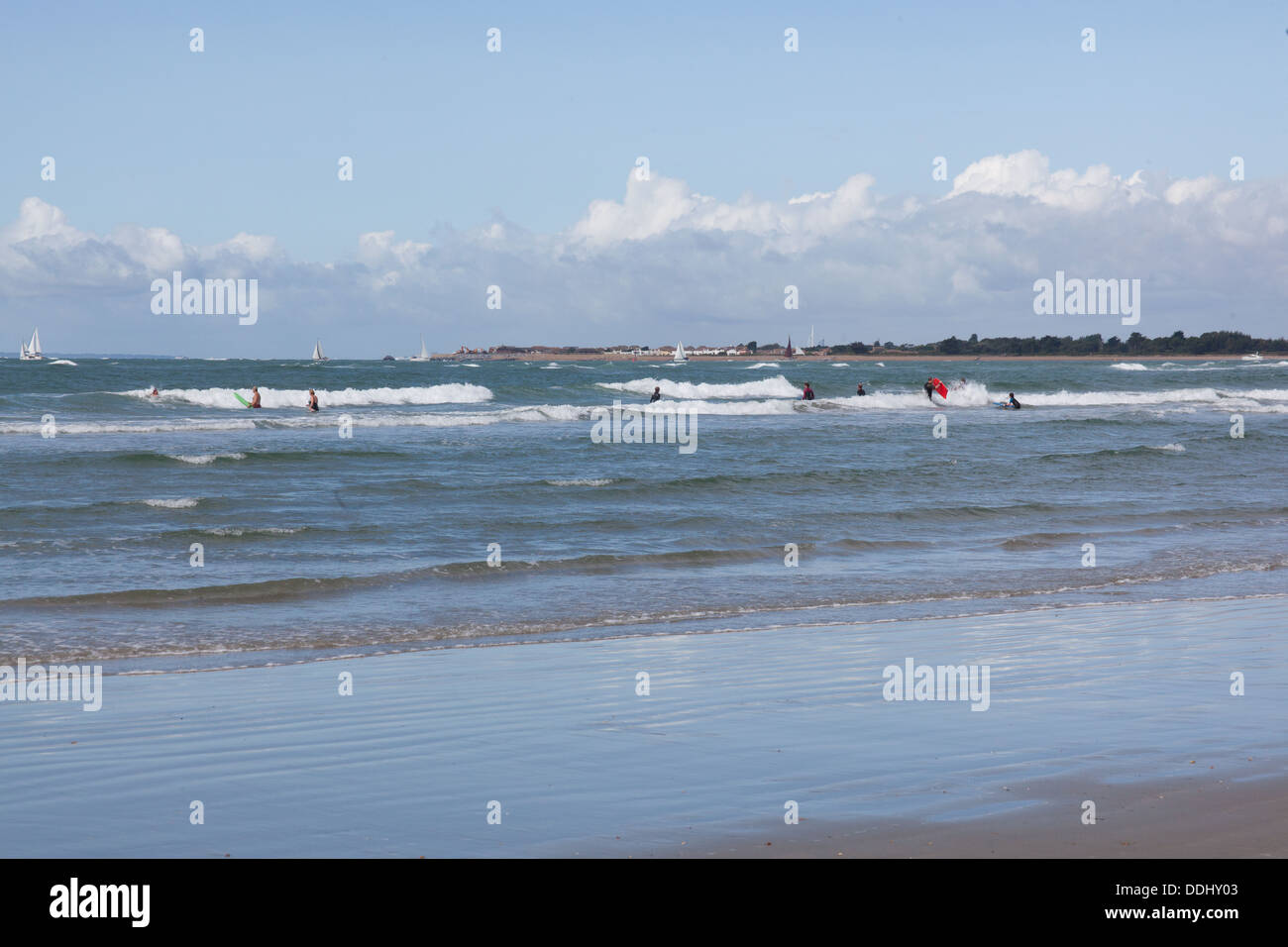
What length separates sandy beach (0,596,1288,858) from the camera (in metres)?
5.46

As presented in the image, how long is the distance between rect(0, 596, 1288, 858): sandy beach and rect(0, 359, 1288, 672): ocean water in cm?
220

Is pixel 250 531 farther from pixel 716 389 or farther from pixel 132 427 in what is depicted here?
pixel 716 389

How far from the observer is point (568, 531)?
1883 centimetres

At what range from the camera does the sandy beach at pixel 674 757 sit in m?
5.46

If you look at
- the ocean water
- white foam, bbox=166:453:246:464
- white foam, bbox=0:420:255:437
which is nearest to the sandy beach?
the ocean water

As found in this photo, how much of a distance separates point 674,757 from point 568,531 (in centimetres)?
1206

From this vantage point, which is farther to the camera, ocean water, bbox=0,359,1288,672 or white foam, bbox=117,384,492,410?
white foam, bbox=117,384,492,410

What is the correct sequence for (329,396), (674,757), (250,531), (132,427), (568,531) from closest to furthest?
(674,757)
(250,531)
(568,531)
(132,427)
(329,396)

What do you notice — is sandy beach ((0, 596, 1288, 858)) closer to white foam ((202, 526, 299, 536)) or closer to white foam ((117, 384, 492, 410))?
white foam ((202, 526, 299, 536))

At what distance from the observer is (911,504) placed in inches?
882

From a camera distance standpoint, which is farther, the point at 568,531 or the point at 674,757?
the point at 568,531

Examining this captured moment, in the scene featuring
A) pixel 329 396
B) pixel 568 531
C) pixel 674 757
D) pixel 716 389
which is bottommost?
pixel 674 757

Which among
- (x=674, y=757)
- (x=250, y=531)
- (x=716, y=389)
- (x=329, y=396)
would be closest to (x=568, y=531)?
(x=250, y=531)
